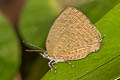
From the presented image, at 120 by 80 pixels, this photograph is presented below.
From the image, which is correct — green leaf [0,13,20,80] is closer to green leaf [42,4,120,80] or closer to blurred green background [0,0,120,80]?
blurred green background [0,0,120,80]

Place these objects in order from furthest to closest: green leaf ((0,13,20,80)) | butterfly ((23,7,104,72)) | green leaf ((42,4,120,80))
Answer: green leaf ((0,13,20,80)), butterfly ((23,7,104,72)), green leaf ((42,4,120,80))

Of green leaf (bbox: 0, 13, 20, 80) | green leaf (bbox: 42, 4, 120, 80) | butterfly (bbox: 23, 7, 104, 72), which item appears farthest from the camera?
green leaf (bbox: 0, 13, 20, 80)

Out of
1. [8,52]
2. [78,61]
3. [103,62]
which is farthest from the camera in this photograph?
Result: [8,52]

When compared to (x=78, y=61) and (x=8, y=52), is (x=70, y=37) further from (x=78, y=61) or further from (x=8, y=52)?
(x=8, y=52)

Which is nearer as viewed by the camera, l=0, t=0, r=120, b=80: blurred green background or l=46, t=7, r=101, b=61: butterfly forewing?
l=0, t=0, r=120, b=80: blurred green background

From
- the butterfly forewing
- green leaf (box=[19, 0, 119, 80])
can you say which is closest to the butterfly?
the butterfly forewing

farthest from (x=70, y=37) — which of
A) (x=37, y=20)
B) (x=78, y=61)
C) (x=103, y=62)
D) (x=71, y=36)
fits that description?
(x=37, y=20)

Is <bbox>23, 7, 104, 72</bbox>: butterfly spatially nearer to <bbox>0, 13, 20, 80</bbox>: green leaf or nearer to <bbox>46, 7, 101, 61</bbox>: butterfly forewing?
<bbox>46, 7, 101, 61</bbox>: butterfly forewing
